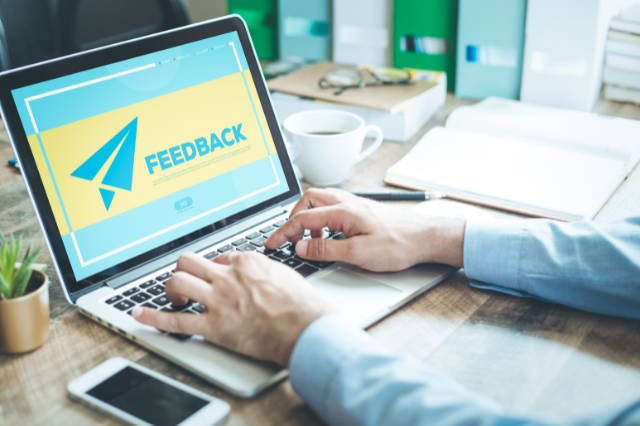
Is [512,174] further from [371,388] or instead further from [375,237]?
[371,388]

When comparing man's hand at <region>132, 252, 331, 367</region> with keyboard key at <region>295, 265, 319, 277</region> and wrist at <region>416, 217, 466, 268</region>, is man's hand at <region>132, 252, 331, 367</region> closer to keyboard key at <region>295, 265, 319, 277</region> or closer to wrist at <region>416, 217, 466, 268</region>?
keyboard key at <region>295, 265, 319, 277</region>

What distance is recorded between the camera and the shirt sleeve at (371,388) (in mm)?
487

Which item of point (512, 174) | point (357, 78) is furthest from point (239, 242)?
point (357, 78)

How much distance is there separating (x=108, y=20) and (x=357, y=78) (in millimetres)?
714

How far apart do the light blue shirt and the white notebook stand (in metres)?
0.20

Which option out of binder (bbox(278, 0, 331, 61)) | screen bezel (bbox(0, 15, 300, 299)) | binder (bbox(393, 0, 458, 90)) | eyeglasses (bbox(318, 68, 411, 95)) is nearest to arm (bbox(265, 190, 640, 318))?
screen bezel (bbox(0, 15, 300, 299))

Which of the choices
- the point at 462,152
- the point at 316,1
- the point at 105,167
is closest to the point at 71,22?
the point at 316,1

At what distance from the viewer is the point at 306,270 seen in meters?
0.77

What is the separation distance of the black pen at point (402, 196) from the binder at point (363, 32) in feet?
2.25

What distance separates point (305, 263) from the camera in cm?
79

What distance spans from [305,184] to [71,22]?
833mm

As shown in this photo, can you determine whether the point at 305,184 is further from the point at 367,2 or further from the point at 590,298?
the point at 367,2

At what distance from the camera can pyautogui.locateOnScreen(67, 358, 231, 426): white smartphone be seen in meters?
0.53

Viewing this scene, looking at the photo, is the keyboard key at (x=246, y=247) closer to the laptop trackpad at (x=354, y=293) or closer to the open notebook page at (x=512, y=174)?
the laptop trackpad at (x=354, y=293)
